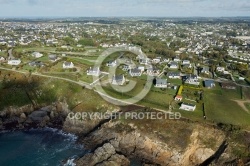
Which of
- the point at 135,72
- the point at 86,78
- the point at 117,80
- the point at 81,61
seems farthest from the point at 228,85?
the point at 81,61

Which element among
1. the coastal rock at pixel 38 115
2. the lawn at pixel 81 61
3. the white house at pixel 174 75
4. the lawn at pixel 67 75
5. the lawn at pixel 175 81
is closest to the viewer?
the coastal rock at pixel 38 115

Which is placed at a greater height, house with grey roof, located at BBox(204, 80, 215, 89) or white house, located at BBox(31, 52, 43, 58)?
white house, located at BBox(31, 52, 43, 58)

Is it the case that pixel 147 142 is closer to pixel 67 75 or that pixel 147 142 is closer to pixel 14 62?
pixel 67 75

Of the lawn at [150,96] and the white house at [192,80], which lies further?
the white house at [192,80]

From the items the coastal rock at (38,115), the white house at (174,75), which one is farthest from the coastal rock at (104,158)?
the white house at (174,75)

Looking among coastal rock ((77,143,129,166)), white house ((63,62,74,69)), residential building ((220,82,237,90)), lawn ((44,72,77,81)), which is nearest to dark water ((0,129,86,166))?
coastal rock ((77,143,129,166))

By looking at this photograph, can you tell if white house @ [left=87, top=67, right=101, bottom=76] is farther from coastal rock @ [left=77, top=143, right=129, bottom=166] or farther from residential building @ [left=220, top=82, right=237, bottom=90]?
residential building @ [left=220, top=82, right=237, bottom=90]

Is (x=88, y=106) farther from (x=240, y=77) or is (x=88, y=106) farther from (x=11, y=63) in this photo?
(x=240, y=77)

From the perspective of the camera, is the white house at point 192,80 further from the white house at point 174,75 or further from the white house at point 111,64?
the white house at point 111,64
